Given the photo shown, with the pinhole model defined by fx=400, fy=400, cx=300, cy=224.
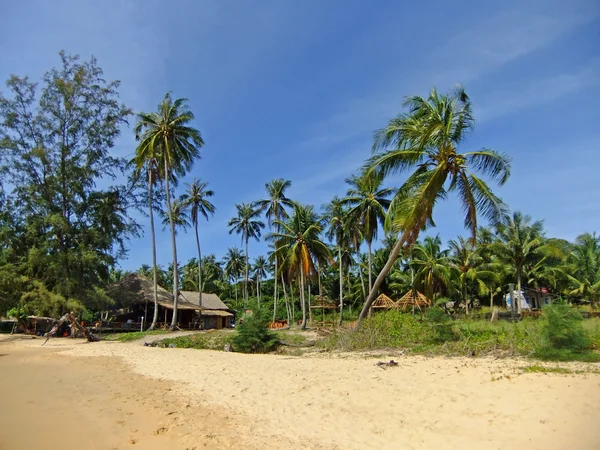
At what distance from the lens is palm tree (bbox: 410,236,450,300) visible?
3250 cm

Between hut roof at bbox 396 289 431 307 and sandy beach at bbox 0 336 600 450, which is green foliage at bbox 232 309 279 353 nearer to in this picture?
sandy beach at bbox 0 336 600 450

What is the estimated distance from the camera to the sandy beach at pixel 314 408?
210 inches

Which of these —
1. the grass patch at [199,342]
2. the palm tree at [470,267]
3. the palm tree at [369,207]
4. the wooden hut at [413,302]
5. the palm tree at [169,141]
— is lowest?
the grass patch at [199,342]

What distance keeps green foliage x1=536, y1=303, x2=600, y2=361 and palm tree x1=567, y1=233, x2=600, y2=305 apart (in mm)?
26864

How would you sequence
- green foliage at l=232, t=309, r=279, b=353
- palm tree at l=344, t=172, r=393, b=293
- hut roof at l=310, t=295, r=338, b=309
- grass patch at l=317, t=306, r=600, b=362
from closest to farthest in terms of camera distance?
grass patch at l=317, t=306, r=600, b=362 < green foliage at l=232, t=309, r=279, b=353 < palm tree at l=344, t=172, r=393, b=293 < hut roof at l=310, t=295, r=338, b=309

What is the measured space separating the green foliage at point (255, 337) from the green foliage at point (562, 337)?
31.5 ft

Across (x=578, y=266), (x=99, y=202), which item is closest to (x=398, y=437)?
(x=99, y=202)

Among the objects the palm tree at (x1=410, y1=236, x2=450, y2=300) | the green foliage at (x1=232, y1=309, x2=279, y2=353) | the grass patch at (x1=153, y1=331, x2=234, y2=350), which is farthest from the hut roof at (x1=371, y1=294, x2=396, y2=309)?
the green foliage at (x1=232, y1=309, x2=279, y2=353)

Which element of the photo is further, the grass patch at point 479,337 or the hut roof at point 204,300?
the hut roof at point 204,300

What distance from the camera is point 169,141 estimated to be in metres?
27.9

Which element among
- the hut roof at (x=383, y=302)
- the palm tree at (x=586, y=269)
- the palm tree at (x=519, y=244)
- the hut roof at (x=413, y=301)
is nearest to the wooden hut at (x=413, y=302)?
the hut roof at (x=413, y=301)

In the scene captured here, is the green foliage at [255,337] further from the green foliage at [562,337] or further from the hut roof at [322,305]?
the hut roof at [322,305]

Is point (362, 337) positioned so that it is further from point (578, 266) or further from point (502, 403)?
point (578, 266)

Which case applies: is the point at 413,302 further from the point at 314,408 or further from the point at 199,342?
the point at 314,408
